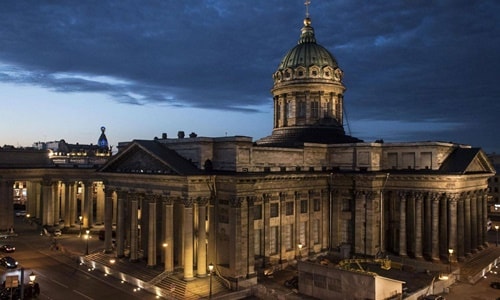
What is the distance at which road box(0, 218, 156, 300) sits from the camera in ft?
136

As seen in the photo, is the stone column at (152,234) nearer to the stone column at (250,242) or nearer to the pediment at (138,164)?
the pediment at (138,164)

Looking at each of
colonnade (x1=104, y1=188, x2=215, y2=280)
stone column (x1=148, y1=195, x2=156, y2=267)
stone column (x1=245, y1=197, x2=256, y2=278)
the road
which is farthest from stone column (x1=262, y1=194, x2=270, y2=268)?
the road

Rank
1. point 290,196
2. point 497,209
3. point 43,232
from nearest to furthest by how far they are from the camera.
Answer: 1. point 290,196
2. point 43,232
3. point 497,209

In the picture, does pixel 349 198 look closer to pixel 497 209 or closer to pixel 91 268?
pixel 91 268

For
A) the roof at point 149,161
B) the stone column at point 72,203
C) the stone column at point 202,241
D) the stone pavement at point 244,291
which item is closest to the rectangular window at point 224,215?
the stone column at point 202,241

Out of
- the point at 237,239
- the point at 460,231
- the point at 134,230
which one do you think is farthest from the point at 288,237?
the point at 460,231

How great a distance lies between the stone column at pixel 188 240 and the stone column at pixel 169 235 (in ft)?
7.47

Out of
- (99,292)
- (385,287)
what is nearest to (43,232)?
(99,292)

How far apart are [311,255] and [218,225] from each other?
46.8 ft

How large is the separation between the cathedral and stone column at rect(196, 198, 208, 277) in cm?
11

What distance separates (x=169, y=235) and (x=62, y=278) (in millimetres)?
13564

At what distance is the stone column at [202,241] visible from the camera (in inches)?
1665

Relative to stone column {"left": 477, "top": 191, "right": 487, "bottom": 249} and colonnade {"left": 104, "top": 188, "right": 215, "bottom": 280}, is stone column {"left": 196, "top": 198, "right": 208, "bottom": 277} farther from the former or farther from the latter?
stone column {"left": 477, "top": 191, "right": 487, "bottom": 249}

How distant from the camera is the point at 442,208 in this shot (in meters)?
51.5
